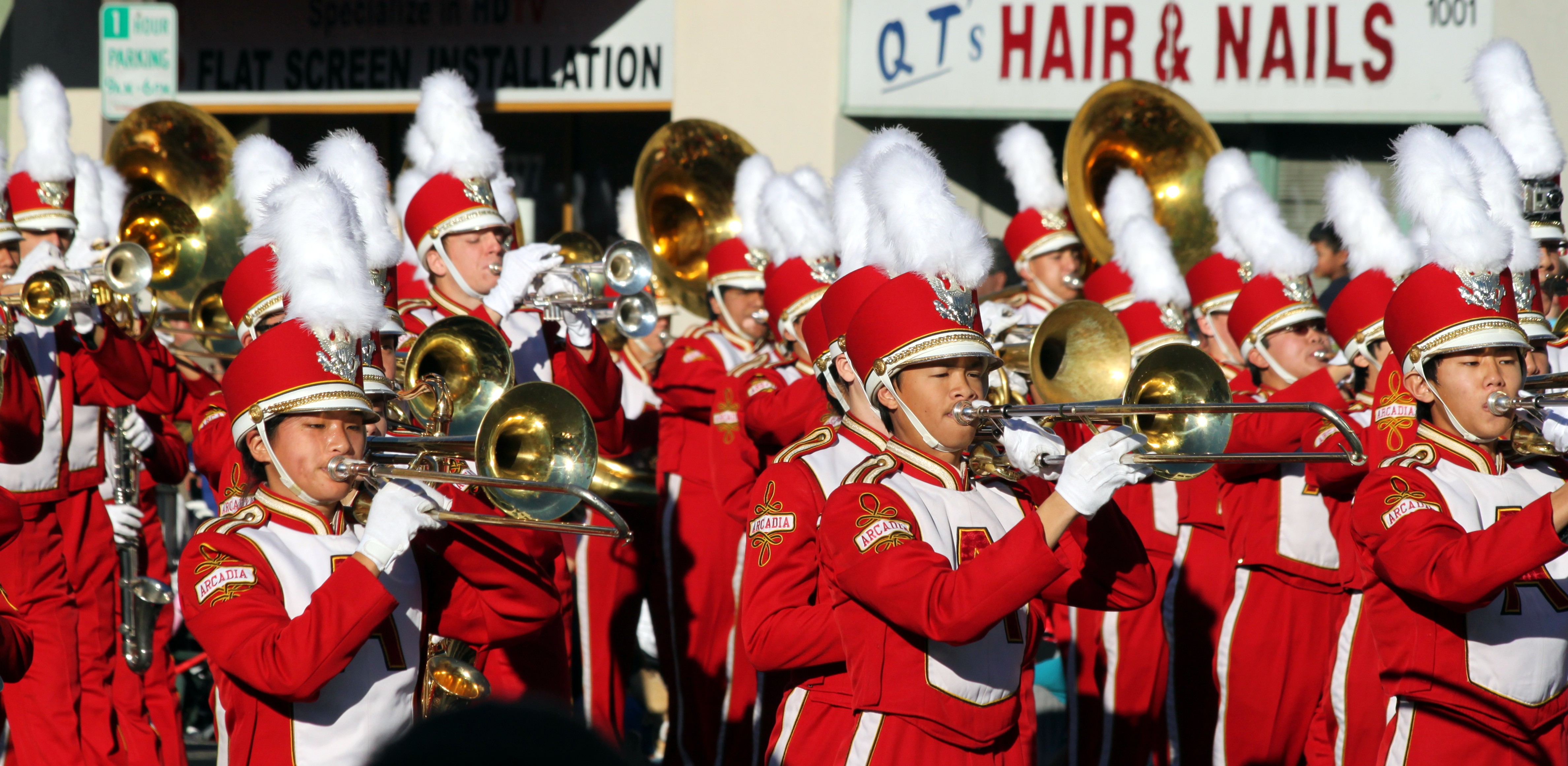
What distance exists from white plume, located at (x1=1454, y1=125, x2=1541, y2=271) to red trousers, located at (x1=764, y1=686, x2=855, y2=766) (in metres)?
2.15

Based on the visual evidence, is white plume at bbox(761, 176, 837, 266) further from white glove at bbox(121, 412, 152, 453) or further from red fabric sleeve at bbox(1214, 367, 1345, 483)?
white glove at bbox(121, 412, 152, 453)

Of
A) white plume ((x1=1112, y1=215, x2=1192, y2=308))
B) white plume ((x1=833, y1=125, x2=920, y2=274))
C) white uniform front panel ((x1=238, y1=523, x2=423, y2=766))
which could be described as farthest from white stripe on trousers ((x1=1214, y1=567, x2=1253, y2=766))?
white uniform front panel ((x1=238, y1=523, x2=423, y2=766))

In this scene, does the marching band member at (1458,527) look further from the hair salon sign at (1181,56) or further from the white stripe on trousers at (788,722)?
the hair salon sign at (1181,56)

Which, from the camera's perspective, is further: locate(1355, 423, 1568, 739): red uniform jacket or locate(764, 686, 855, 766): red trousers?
locate(1355, 423, 1568, 739): red uniform jacket

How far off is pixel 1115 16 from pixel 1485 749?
6798 millimetres

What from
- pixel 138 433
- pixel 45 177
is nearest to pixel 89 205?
pixel 45 177

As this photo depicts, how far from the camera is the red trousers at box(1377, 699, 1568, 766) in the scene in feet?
13.5

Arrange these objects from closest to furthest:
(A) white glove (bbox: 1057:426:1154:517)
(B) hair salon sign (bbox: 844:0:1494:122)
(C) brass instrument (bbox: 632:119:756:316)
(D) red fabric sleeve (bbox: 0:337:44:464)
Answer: (A) white glove (bbox: 1057:426:1154:517) → (D) red fabric sleeve (bbox: 0:337:44:464) → (C) brass instrument (bbox: 632:119:756:316) → (B) hair salon sign (bbox: 844:0:1494:122)

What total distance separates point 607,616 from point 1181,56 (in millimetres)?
4944

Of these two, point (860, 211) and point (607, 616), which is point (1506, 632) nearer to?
point (860, 211)

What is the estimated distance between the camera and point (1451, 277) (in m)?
4.32

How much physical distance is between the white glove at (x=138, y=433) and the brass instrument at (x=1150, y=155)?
4.14 metres

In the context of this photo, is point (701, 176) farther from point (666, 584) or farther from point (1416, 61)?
point (1416, 61)

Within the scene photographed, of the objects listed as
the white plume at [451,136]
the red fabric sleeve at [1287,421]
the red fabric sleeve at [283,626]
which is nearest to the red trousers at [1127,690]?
the red fabric sleeve at [1287,421]
